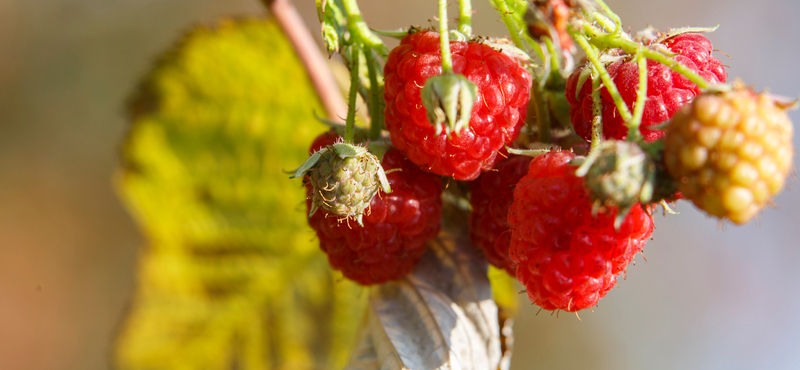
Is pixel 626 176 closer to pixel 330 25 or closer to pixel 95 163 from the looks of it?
pixel 330 25

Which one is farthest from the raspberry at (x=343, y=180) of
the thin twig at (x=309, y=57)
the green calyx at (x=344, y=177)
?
the thin twig at (x=309, y=57)

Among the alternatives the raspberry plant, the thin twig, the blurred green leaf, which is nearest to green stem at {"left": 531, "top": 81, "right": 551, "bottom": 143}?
the raspberry plant

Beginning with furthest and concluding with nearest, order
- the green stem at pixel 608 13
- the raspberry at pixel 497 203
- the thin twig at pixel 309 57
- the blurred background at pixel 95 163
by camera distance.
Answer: the blurred background at pixel 95 163
the thin twig at pixel 309 57
the raspberry at pixel 497 203
the green stem at pixel 608 13

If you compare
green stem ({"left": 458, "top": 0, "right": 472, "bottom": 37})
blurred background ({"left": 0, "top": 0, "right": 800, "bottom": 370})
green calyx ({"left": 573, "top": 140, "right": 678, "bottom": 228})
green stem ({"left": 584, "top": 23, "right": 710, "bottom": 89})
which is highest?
green stem ({"left": 458, "top": 0, "right": 472, "bottom": 37})

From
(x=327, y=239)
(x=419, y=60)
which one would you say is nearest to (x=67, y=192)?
(x=327, y=239)

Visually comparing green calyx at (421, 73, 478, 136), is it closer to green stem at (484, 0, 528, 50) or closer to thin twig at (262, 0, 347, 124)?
green stem at (484, 0, 528, 50)

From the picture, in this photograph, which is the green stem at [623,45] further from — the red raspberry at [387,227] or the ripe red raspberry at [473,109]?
the red raspberry at [387,227]

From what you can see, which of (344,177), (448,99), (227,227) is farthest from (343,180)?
(227,227)
